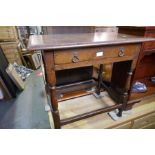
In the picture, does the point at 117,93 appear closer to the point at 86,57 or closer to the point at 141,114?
the point at 141,114

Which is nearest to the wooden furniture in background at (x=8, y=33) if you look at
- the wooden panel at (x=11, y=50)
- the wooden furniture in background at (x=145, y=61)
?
the wooden panel at (x=11, y=50)

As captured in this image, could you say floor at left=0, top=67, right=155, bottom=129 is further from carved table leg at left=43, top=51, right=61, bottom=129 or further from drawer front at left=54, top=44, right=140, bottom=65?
drawer front at left=54, top=44, right=140, bottom=65

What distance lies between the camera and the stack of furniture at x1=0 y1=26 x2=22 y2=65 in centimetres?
266

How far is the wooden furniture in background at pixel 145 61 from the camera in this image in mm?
1040

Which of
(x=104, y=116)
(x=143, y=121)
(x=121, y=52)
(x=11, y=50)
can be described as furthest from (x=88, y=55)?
(x=11, y=50)

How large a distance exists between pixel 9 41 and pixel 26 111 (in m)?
1.74

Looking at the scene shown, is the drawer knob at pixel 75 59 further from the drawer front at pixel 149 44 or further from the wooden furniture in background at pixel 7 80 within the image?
the wooden furniture in background at pixel 7 80

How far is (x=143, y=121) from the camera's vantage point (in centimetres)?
136

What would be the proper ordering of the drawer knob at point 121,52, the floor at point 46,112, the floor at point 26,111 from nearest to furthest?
the drawer knob at point 121,52, the floor at point 46,112, the floor at point 26,111

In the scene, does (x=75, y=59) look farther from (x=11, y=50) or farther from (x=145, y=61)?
(x=11, y=50)

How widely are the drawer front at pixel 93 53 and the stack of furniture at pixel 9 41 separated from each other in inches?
93.8

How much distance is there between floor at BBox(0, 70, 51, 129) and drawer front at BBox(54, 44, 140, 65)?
37.2 inches

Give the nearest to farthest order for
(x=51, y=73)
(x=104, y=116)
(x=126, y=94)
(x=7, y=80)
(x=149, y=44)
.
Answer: (x=51, y=73)
(x=149, y=44)
(x=126, y=94)
(x=104, y=116)
(x=7, y=80)

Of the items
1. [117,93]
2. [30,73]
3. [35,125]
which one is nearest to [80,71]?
[117,93]
